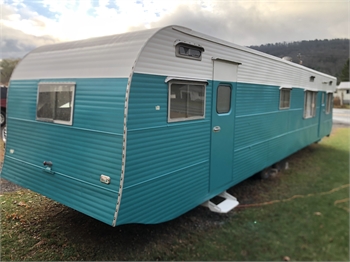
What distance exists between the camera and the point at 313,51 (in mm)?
8211

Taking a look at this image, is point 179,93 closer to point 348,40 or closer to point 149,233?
point 149,233

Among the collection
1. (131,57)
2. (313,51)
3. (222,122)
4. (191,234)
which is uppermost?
(313,51)

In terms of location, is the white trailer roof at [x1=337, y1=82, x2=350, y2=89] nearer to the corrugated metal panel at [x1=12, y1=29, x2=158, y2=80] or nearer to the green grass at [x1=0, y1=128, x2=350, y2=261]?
the green grass at [x1=0, y1=128, x2=350, y2=261]

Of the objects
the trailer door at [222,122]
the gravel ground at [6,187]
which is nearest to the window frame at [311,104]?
the trailer door at [222,122]

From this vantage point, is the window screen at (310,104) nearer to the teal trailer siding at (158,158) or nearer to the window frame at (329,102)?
the window frame at (329,102)

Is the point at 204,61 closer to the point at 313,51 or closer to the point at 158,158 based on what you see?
the point at 158,158

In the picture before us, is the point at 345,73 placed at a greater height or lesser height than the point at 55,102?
greater

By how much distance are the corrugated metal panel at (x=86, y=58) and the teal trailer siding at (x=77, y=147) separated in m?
0.12

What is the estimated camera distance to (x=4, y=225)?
3.79m

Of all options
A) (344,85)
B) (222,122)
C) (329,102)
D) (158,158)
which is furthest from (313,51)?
(344,85)

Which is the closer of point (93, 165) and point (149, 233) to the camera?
point (93, 165)

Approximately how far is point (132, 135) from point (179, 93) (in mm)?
983

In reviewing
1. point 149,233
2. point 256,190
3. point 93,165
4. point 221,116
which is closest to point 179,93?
point 221,116

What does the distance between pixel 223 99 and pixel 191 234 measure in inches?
85.3
